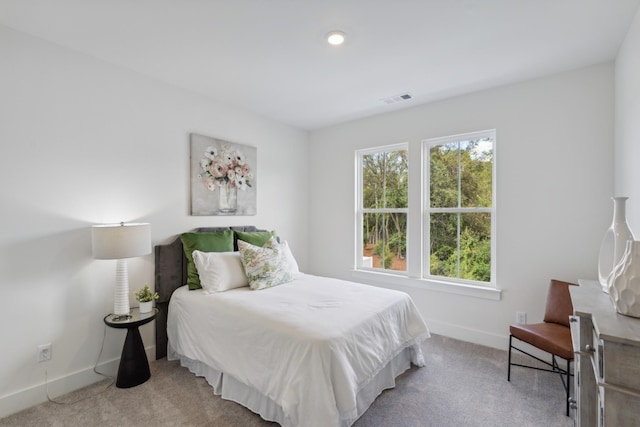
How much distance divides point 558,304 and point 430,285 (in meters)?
1.13

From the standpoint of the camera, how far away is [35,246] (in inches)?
83.3

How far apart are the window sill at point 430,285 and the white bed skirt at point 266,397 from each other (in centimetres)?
92

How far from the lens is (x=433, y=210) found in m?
3.36

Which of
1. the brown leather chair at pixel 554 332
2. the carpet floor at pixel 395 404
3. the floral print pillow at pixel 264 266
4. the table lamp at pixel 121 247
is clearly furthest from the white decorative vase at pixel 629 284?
the table lamp at pixel 121 247

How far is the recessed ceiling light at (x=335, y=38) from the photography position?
2.04 metres

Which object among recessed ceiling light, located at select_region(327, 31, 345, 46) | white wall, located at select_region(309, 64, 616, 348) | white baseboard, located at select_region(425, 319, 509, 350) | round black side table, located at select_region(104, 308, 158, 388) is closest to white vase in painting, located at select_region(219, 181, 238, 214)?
round black side table, located at select_region(104, 308, 158, 388)

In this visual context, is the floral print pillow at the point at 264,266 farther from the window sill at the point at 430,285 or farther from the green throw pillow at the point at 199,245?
the window sill at the point at 430,285

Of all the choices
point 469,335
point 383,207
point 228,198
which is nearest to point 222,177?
point 228,198

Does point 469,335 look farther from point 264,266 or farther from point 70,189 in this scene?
point 70,189

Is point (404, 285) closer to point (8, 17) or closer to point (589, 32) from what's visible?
point (589, 32)

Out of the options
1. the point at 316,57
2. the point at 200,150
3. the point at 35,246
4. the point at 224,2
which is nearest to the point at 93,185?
the point at 35,246

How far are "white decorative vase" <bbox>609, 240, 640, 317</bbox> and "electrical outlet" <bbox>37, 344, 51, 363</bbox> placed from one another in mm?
3397

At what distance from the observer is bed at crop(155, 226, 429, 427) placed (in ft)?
5.34

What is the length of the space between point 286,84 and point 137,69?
128cm
